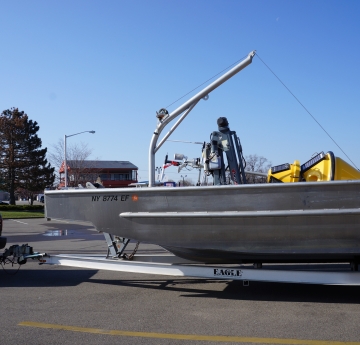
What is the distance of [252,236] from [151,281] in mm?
2272

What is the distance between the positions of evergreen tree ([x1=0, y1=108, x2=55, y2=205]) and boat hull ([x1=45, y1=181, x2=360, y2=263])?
40.1 m

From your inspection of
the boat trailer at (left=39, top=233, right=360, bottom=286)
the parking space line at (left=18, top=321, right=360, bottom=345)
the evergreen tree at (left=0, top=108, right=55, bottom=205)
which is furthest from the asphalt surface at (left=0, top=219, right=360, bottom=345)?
the evergreen tree at (left=0, top=108, right=55, bottom=205)

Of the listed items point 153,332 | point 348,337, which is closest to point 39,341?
point 153,332

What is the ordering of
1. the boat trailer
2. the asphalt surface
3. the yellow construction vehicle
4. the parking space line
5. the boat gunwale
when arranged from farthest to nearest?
the yellow construction vehicle → the boat trailer → the boat gunwale → the asphalt surface → the parking space line

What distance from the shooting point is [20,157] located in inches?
1747

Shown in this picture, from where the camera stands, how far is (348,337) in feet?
14.9

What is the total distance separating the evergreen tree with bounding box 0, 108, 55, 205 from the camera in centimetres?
4384

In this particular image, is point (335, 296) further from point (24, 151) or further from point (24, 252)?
point (24, 151)

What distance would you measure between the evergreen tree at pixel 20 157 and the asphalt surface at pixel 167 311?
3826 centimetres

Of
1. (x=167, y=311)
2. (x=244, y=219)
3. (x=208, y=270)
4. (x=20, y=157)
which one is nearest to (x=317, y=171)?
(x=244, y=219)

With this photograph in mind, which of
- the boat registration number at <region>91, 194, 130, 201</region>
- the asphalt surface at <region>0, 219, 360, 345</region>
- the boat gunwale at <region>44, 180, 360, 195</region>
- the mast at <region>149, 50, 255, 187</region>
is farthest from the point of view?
the mast at <region>149, 50, 255, 187</region>

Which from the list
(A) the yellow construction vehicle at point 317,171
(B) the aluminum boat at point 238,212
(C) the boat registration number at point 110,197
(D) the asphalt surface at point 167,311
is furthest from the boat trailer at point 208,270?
(A) the yellow construction vehicle at point 317,171

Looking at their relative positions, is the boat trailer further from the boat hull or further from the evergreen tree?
the evergreen tree

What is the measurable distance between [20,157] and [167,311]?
41.6 m
